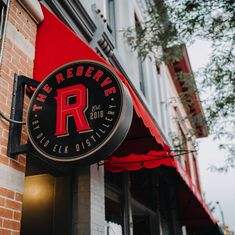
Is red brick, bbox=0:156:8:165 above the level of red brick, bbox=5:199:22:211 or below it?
above

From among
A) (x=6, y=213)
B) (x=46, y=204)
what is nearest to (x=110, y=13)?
(x=46, y=204)

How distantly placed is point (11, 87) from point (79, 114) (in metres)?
0.90

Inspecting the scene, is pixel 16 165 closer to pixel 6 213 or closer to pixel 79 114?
pixel 6 213

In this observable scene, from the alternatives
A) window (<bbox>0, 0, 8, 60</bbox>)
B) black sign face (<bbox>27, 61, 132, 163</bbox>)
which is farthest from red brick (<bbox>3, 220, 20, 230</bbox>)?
window (<bbox>0, 0, 8, 60</bbox>)

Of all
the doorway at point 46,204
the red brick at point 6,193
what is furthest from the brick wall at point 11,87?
the doorway at point 46,204

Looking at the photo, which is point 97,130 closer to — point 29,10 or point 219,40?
point 29,10

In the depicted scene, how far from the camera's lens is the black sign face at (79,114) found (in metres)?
3.25

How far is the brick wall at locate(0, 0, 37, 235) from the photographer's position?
11.1 ft

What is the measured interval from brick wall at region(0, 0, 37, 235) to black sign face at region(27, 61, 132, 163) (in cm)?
34

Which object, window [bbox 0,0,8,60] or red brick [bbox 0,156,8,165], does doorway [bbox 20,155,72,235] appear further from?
window [bbox 0,0,8,60]

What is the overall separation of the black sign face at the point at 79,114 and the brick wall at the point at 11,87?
13.5 inches

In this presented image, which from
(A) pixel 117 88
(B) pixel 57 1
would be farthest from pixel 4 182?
(B) pixel 57 1

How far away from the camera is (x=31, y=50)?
14.4 ft

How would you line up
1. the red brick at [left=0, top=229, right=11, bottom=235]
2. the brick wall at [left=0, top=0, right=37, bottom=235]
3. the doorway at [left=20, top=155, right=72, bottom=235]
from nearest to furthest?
the red brick at [left=0, top=229, right=11, bottom=235]
the brick wall at [left=0, top=0, right=37, bottom=235]
the doorway at [left=20, top=155, right=72, bottom=235]
